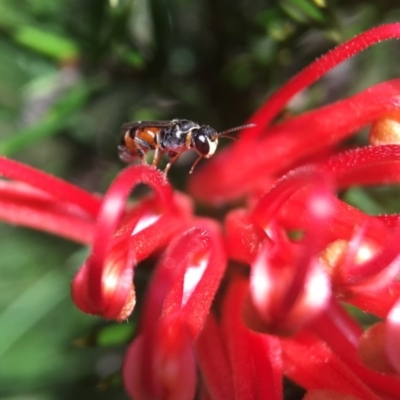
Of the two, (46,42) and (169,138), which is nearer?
(169,138)

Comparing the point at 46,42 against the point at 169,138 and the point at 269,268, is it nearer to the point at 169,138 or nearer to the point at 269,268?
the point at 169,138

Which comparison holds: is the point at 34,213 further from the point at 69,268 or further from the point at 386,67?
the point at 386,67

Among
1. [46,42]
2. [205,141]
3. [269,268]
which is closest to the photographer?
[269,268]

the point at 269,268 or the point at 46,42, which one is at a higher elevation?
the point at 269,268

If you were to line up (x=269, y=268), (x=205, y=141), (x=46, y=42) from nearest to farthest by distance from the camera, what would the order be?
(x=269, y=268), (x=205, y=141), (x=46, y=42)

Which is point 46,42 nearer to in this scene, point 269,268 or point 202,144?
point 202,144

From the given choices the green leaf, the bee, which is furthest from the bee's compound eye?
the green leaf

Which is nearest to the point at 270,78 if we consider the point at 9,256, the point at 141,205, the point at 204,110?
the point at 204,110

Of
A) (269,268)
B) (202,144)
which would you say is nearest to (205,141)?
(202,144)

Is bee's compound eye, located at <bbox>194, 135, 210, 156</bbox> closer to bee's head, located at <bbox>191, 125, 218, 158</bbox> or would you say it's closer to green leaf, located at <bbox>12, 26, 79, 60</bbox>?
bee's head, located at <bbox>191, 125, 218, 158</bbox>
